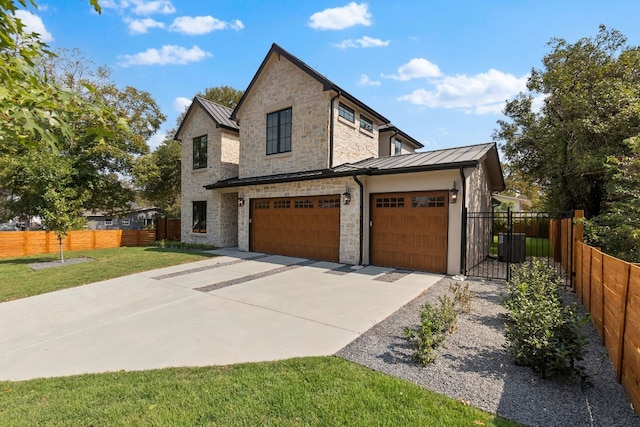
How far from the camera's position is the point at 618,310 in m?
3.53

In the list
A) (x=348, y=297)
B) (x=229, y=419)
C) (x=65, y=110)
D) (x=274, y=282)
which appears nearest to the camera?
(x=65, y=110)

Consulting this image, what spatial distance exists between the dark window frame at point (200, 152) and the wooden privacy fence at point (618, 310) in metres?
17.3

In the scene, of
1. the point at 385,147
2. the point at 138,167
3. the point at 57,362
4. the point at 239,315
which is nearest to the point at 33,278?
the point at 57,362

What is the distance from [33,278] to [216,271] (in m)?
5.90

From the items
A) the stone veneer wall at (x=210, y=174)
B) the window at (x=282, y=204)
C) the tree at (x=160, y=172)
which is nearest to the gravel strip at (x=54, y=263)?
the stone veneer wall at (x=210, y=174)

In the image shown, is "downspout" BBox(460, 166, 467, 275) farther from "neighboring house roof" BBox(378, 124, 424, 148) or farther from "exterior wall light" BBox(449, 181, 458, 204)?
"neighboring house roof" BBox(378, 124, 424, 148)

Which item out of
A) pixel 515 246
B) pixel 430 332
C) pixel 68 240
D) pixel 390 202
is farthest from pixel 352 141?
pixel 68 240

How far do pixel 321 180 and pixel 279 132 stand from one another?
3706 mm

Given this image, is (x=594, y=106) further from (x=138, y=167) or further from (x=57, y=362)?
(x=138, y=167)

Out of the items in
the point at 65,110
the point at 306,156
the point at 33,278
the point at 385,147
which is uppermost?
the point at 385,147

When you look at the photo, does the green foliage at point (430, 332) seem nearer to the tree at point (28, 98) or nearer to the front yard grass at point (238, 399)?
the front yard grass at point (238, 399)

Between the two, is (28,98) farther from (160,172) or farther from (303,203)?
(160,172)

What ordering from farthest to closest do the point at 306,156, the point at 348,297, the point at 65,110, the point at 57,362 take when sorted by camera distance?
the point at 306,156 → the point at 348,297 → the point at 57,362 → the point at 65,110

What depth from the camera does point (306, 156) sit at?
507 inches
